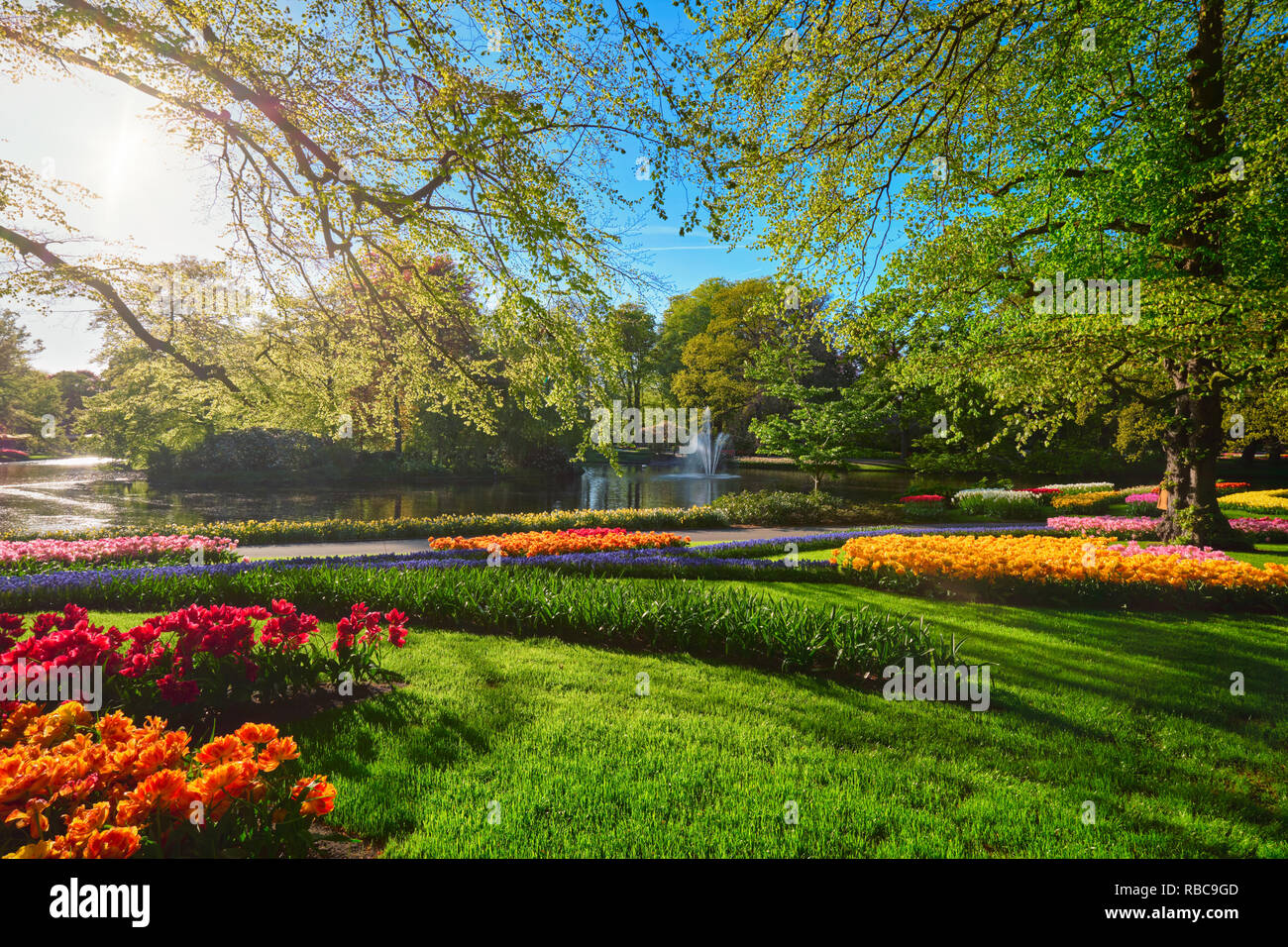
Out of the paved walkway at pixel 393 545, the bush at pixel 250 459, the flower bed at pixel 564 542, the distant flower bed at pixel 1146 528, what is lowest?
→ the paved walkway at pixel 393 545

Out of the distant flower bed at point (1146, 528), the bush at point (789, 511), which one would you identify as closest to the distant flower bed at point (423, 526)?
the bush at point (789, 511)

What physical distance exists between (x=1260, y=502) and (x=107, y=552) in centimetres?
3036

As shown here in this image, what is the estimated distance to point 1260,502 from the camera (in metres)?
18.0

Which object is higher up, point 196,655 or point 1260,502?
point 1260,502

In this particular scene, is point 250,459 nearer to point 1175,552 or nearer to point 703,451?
point 703,451

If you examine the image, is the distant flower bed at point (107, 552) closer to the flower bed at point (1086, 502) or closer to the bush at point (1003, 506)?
the bush at point (1003, 506)

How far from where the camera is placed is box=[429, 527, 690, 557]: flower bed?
10.7 metres

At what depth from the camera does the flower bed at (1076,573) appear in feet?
24.4

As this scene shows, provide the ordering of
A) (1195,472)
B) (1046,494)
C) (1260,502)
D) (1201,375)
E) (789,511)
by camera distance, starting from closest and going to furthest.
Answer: (1201,375), (1195,472), (789,511), (1260,502), (1046,494)

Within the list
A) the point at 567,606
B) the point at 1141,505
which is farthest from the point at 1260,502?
the point at 567,606

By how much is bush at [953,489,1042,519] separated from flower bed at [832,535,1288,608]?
9457mm

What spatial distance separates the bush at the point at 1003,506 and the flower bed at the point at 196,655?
60.7 ft

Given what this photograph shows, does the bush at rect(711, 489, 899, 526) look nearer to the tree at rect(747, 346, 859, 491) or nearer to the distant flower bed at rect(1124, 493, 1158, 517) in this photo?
the tree at rect(747, 346, 859, 491)
